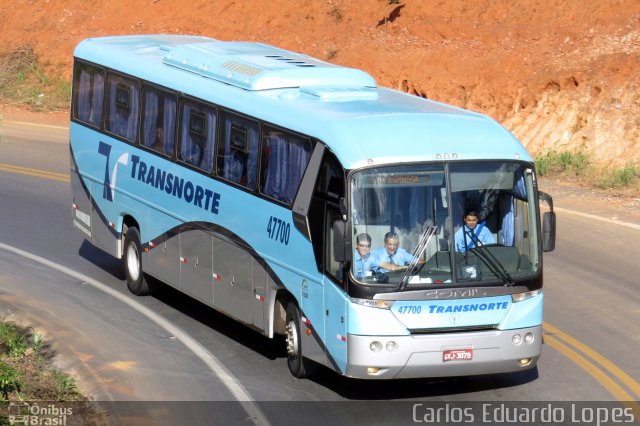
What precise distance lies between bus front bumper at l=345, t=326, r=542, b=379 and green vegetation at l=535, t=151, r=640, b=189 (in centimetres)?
1378

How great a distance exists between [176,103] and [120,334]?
130 inches

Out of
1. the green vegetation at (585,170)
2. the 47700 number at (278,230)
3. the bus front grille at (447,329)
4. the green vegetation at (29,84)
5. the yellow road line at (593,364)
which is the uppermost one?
the 47700 number at (278,230)

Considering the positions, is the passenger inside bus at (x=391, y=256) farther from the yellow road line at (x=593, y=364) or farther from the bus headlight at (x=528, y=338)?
the yellow road line at (x=593, y=364)

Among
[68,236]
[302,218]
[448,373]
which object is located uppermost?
[302,218]

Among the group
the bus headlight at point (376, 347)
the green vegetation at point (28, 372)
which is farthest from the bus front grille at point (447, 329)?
the green vegetation at point (28, 372)

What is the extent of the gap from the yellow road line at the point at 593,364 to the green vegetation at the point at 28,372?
19.9ft

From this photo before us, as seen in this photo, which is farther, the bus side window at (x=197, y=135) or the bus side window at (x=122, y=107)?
the bus side window at (x=122, y=107)

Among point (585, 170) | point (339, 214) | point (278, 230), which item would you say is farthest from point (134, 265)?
point (585, 170)

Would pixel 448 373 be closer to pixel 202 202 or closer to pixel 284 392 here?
pixel 284 392

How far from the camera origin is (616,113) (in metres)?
28.8

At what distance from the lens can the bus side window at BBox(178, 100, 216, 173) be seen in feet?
54.0

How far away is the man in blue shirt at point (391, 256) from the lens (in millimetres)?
13070

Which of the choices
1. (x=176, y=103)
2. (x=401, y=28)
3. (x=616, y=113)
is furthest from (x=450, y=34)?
(x=176, y=103)

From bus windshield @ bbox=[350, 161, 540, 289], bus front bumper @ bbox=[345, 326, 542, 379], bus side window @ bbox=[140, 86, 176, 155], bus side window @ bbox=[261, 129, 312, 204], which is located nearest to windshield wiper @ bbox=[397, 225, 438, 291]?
bus windshield @ bbox=[350, 161, 540, 289]
